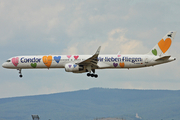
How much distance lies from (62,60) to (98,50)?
→ 1003 centimetres

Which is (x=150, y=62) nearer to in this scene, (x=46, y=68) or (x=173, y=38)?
(x=173, y=38)

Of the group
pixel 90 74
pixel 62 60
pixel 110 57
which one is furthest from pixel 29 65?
pixel 110 57

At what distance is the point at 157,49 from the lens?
6253 centimetres

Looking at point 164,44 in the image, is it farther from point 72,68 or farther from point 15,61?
point 15,61

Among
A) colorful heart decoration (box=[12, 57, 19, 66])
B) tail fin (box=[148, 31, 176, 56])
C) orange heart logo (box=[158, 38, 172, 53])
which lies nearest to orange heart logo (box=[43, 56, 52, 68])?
colorful heart decoration (box=[12, 57, 19, 66])

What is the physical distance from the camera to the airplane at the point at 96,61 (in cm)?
5931

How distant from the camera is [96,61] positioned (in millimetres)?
58594

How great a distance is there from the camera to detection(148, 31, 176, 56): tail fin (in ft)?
204

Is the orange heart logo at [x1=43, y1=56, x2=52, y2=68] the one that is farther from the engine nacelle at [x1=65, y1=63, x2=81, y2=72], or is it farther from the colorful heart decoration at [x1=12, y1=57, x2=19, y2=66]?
the colorful heart decoration at [x1=12, y1=57, x2=19, y2=66]

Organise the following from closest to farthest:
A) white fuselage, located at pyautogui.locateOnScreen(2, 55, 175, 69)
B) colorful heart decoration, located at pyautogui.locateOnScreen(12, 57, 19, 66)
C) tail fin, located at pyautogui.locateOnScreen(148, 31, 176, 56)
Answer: white fuselage, located at pyautogui.locateOnScreen(2, 55, 175, 69), tail fin, located at pyautogui.locateOnScreen(148, 31, 176, 56), colorful heart decoration, located at pyautogui.locateOnScreen(12, 57, 19, 66)

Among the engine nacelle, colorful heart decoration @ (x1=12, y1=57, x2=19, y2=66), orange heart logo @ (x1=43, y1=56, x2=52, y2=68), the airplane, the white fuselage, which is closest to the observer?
the engine nacelle

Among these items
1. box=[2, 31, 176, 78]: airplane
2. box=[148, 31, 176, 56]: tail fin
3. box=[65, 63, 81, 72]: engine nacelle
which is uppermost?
box=[148, 31, 176, 56]: tail fin

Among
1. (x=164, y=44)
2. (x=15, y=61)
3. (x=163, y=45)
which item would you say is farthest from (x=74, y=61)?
(x=164, y=44)

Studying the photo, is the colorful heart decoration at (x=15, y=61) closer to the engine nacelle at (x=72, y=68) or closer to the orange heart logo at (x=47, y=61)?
the orange heart logo at (x=47, y=61)
